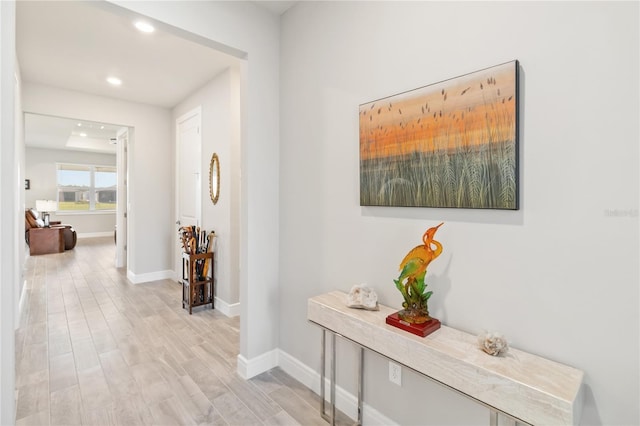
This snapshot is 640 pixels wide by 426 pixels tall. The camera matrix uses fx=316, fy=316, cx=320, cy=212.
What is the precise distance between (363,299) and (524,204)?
34.2 inches

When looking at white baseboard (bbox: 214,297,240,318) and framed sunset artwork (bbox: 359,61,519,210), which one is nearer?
framed sunset artwork (bbox: 359,61,519,210)

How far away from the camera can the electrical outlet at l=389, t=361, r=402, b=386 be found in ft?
5.47

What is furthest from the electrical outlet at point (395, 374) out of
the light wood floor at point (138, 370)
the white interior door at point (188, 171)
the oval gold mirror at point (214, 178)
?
the white interior door at point (188, 171)

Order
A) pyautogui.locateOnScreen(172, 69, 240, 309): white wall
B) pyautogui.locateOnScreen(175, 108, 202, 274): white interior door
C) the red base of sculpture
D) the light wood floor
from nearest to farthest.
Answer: the red base of sculpture
the light wood floor
pyautogui.locateOnScreen(172, 69, 240, 309): white wall
pyautogui.locateOnScreen(175, 108, 202, 274): white interior door

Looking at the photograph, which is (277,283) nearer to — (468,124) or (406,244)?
(406,244)

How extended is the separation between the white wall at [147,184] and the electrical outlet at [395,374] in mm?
4323

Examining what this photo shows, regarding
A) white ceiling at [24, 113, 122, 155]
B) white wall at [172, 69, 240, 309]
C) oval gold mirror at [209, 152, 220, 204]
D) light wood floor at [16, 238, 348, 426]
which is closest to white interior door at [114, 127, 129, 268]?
white ceiling at [24, 113, 122, 155]

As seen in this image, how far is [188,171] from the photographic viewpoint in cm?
453

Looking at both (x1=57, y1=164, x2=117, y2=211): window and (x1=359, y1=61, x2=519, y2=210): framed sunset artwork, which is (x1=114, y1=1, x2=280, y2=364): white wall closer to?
(x1=359, y1=61, x2=519, y2=210): framed sunset artwork

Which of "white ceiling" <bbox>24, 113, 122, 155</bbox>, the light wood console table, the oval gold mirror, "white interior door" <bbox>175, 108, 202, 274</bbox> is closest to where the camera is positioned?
the light wood console table

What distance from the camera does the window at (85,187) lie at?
952 cm

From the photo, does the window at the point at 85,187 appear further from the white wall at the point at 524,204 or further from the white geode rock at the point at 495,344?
the white geode rock at the point at 495,344

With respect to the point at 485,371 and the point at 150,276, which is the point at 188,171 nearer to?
the point at 150,276

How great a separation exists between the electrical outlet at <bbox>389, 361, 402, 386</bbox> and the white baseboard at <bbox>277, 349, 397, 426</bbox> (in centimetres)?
23
